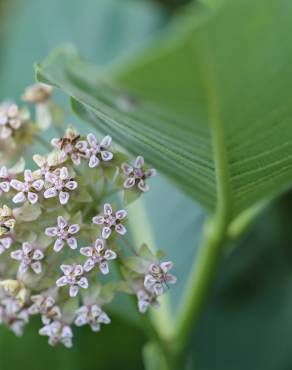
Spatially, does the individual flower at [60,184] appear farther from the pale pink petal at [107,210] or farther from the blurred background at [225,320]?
the blurred background at [225,320]

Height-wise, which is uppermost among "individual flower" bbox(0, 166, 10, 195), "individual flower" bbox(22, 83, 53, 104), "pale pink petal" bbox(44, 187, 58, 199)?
"individual flower" bbox(22, 83, 53, 104)

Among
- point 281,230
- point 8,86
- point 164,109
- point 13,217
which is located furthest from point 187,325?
point 8,86

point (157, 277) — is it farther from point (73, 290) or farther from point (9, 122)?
point (9, 122)

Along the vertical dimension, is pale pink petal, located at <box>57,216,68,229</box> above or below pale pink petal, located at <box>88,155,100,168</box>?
below

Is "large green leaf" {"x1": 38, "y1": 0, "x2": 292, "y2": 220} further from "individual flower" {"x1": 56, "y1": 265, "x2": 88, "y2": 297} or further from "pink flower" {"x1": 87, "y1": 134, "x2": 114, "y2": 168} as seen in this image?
"individual flower" {"x1": 56, "y1": 265, "x2": 88, "y2": 297}

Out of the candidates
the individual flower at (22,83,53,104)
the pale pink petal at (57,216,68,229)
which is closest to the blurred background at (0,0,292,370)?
the individual flower at (22,83,53,104)

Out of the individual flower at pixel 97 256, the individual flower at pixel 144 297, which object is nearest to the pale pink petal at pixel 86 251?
the individual flower at pixel 97 256
